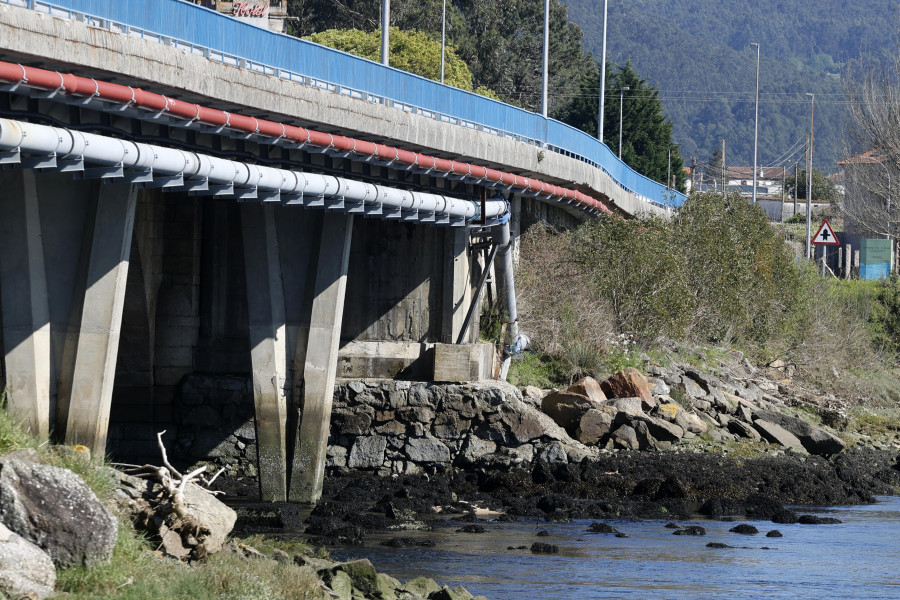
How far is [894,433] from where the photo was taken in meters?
37.6

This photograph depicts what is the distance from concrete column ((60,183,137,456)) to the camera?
59.4 feet

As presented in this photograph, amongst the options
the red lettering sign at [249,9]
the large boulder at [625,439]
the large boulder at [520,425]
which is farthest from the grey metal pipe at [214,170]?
the red lettering sign at [249,9]

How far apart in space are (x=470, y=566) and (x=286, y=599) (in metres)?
5.56

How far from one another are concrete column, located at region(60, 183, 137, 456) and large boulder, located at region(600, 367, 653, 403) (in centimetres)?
1421

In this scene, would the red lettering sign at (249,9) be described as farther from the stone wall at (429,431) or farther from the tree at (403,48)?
the stone wall at (429,431)

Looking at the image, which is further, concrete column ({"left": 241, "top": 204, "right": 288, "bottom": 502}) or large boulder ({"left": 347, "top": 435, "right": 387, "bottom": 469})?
large boulder ({"left": 347, "top": 435, "right": 387, "bottom": 469})

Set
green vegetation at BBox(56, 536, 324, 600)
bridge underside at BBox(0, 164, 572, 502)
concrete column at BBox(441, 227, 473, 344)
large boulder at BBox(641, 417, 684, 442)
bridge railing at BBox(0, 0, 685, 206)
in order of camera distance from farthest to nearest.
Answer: large boulder at BBox(641, 417, 684, 442), concrete column at BBox(441, 227, 473, 344), bridge railing at BBox(0, 0, 685, 206), bridge underside at BBox(0, 164, 572, 502), green vegetation at BBox(56, 536, 324, 600)

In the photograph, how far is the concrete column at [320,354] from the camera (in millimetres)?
23625

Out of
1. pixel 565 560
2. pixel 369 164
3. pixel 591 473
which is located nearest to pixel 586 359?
pixel 591 473

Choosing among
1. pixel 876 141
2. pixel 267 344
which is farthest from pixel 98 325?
pixel 876 141

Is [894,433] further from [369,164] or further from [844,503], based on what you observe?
[369,164]

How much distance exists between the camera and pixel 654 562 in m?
19.2

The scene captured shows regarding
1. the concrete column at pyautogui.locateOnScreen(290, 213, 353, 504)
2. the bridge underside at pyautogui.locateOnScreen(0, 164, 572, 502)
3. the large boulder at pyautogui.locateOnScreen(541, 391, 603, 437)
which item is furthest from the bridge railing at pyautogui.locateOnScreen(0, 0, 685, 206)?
the large boulder at pyautogui.locateOnScreen(541, 391, 603, 437)

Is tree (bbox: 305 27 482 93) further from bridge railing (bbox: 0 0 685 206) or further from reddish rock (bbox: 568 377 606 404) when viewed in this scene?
reddish rock (bbox: 568 377 606 404)
